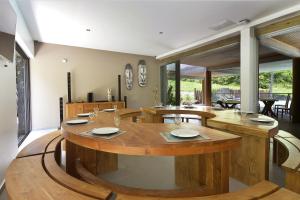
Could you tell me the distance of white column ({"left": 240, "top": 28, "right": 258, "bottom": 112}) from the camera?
3824 mm

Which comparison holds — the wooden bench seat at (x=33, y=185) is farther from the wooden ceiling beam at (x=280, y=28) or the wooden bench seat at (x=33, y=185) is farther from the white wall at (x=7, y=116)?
the wooden ceiling beam at (x=280, y=28)

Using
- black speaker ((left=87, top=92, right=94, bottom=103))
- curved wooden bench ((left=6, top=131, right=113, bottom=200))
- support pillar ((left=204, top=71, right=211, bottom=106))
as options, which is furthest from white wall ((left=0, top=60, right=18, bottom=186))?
support pillar ((left=204, top=71, right=211, bottom=106))

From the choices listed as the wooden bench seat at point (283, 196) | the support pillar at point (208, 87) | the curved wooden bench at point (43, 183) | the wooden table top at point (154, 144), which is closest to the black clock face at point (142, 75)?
the support pillar at point (208, 87)

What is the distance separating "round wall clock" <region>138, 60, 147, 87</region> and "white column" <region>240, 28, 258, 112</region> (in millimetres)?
3980

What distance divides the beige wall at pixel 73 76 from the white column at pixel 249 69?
4.07m

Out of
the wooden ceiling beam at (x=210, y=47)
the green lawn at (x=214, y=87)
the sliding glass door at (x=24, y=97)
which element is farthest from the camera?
the green lawn at (x=214, y=87)

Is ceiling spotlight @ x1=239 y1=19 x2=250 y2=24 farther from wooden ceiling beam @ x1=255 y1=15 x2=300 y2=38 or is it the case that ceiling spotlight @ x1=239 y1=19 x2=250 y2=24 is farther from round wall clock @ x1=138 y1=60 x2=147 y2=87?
round wall clock @ x1=138 y1=60 x2=147 y2=87

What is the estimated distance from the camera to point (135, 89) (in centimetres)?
721

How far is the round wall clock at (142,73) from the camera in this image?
285 inches

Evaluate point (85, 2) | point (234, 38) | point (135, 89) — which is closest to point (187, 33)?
point (234, 38)

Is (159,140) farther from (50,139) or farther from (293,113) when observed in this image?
(293,113)

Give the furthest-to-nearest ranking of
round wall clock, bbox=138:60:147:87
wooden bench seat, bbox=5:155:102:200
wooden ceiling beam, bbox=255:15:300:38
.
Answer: round wall clock, bbox=138:60:147:87 < wooden ceiling beam, bbox=255:15:300:38 < wooden bench seat, bbox=5:155:102:200

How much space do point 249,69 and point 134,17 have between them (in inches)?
98.4

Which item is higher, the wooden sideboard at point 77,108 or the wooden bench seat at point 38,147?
the wooden sideboard at point 77,108
